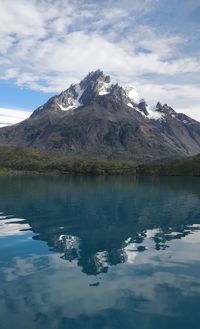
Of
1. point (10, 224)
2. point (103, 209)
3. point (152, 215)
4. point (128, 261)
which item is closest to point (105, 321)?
point (128, 261)

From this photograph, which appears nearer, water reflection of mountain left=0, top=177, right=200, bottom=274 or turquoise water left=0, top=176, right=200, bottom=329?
turquoise water left=0, top=176, right=200, bottom=329

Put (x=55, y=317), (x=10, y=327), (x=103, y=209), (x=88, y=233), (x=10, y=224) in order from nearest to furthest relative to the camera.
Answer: (x=10, y=327), (x=55, y=317), (x=88, y=233), (x=10, y=224), (x=103, y=209)

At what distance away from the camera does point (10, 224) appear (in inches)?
2335

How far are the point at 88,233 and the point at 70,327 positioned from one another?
30.1m

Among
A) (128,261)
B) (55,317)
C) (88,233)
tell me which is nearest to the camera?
(55,317)

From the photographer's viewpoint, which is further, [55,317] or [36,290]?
[36,290]

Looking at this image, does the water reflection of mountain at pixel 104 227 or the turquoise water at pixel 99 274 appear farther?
the water reflection of mountain at pixel 104 227

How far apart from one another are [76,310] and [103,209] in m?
57.2

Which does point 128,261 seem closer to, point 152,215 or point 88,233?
point 88,233

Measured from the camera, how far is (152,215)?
240ft

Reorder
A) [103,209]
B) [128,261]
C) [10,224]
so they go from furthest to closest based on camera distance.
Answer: [103,209] < [10,224] < [128,261]

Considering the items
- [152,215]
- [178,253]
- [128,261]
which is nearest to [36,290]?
[128,261]

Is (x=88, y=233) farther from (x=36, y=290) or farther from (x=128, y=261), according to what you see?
(x=36, y=290)

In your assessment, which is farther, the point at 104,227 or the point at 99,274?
the point at 104,227
